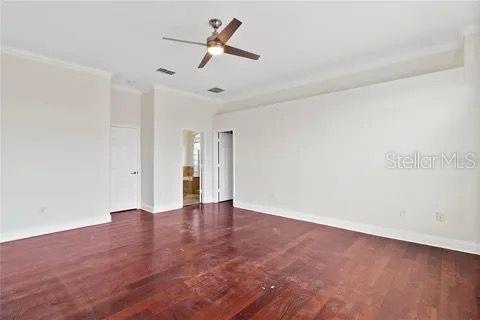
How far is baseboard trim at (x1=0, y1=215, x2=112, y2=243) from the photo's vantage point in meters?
3.77

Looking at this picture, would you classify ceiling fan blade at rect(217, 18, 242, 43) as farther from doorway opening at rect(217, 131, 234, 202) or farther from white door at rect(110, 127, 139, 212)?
doorway opening at rect(217, 131, 234, 202)

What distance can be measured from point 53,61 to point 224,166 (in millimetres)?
4502

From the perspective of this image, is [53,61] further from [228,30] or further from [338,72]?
[338,72]

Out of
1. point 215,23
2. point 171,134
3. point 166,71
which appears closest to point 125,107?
point 171,134

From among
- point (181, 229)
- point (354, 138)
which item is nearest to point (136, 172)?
point (181, 229)

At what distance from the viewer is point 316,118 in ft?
16.1

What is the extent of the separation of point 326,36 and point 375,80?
1.64 metres

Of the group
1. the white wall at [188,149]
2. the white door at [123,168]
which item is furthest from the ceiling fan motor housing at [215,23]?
the white wall at [188,149]

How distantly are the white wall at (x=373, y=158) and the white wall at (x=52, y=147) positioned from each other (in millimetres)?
3377

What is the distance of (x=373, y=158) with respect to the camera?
4180 mm

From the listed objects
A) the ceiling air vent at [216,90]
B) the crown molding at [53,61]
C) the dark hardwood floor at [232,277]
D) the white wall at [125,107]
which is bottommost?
the dark hardwood floor at [232,277]

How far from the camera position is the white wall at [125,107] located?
5.66 m

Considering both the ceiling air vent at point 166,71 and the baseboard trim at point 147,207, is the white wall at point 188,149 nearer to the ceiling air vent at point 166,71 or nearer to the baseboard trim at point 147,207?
the baseboard trim at point 147,207

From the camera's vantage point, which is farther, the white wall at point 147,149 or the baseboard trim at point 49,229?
the white wall at point 147,149
